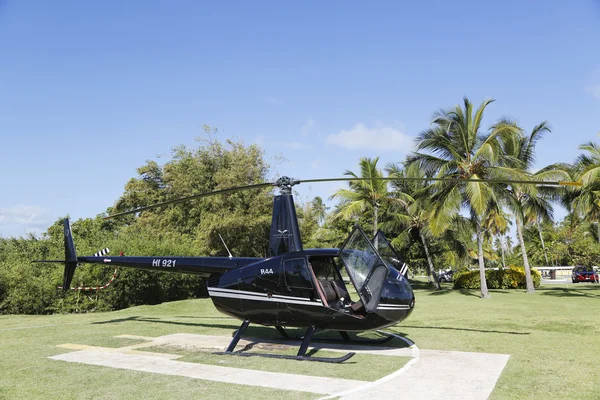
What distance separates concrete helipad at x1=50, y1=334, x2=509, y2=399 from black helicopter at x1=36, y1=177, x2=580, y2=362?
3.28ft

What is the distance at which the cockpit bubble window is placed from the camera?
8945mm

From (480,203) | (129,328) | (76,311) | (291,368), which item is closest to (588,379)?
(291,368)

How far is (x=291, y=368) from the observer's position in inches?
315

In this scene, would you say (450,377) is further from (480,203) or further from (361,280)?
(480,203)

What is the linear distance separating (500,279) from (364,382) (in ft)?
81.6

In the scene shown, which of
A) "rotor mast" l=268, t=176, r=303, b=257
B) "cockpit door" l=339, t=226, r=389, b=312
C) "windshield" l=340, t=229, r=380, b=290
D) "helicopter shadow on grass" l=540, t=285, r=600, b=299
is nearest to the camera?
"cockpit door" l=339, t=226, r=389, b=312

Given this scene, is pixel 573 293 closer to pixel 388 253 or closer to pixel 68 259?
pixel 388 253

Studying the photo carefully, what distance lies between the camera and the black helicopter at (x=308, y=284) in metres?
8.34

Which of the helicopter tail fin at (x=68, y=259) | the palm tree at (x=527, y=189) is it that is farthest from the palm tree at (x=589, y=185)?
the helicopter tail fin at (x=68, y=259)

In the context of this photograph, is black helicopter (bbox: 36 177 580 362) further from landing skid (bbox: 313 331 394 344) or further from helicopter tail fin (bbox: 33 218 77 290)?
helicopter tail fin (bbox: 33 218 77 290)

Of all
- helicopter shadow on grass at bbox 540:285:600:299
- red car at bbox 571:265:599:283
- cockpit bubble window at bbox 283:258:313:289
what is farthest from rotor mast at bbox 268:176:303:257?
red car at bbox 571:265:599:283

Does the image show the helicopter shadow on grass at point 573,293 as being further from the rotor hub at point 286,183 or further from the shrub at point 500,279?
the rotor hub at point 286,183

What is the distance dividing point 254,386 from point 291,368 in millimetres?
1218

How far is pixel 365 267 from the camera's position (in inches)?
329
